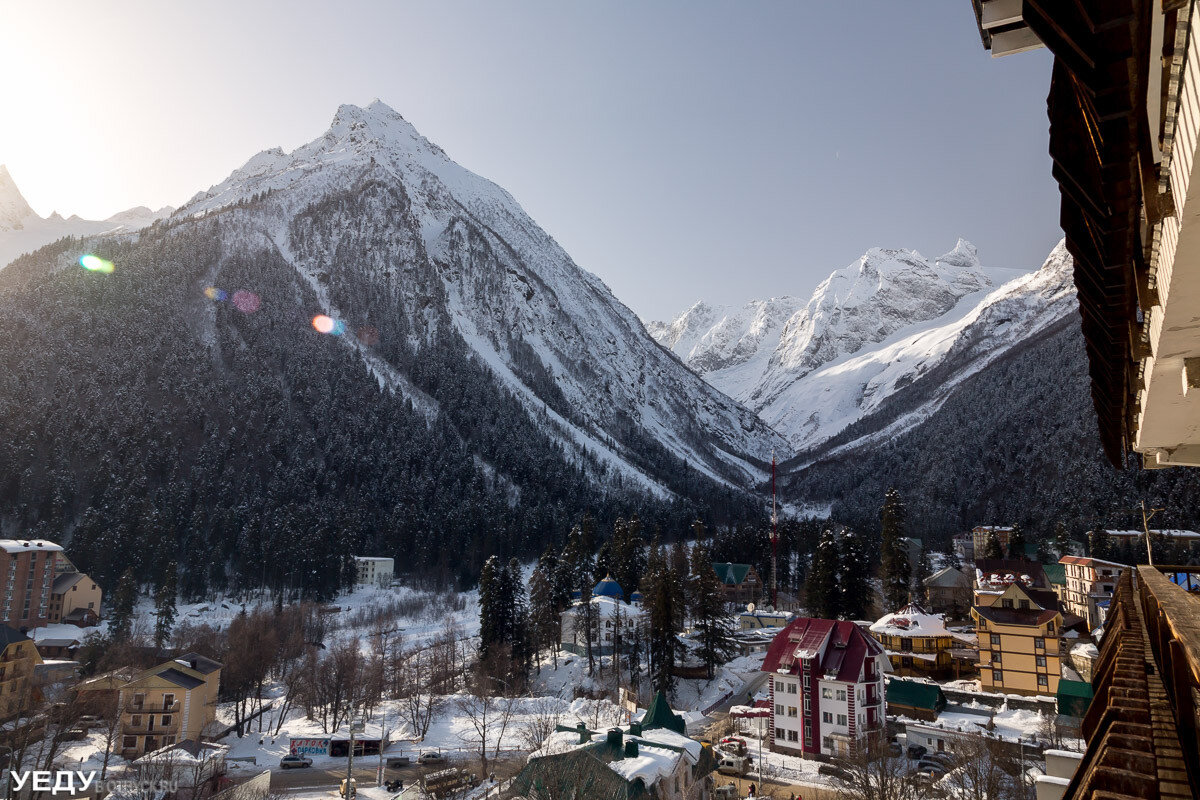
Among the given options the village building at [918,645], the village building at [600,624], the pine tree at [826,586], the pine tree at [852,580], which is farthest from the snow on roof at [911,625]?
the village building at [600,624]

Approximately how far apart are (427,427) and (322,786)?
433 feet

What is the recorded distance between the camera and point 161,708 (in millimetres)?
46906

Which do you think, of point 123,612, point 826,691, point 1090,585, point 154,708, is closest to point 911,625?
point 826,691

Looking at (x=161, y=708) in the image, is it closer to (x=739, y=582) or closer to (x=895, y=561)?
(x=895, y=561)

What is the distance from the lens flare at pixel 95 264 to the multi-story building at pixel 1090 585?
201334mm

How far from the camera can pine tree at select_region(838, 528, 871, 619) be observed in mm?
68938

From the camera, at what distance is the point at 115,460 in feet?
399

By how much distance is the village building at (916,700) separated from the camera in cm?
4747

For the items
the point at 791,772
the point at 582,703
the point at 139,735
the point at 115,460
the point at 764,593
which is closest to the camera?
the point at 791,772

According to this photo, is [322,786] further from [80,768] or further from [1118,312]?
[1118,312]

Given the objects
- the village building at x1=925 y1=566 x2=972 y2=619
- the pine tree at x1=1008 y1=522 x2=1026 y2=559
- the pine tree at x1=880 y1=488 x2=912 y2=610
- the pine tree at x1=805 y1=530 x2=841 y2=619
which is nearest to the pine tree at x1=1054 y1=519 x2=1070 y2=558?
the pine tree at x1=1008 y1=522 x2=1026 y2=559

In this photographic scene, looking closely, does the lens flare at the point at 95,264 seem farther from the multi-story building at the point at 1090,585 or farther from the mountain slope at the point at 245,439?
the multi-story building at the point at 1090,585

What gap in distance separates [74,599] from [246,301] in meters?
111

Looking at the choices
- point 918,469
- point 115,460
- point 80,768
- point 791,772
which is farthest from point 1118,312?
point 918,469
